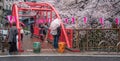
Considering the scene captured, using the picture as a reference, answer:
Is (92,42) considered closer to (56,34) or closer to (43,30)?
(56,34)

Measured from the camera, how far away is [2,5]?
6144 centimetres

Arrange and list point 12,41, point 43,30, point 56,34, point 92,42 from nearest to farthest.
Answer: point 12,41
point 56,34
point 92,42
point 43,30

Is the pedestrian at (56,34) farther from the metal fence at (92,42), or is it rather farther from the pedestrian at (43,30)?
the pedestrian at (43,30)

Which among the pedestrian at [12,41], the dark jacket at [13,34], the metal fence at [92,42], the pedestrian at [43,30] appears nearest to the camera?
the pedestrian at [12,41]

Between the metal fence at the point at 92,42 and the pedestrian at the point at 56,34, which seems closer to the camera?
the metal fence at the point at 92,42

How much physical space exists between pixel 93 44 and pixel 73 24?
11.8 meters

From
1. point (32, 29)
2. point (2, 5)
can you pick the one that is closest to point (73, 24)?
point (32, 29)

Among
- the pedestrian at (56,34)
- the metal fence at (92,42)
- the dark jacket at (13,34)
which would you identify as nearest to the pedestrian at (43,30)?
the metal fence at (92,42)

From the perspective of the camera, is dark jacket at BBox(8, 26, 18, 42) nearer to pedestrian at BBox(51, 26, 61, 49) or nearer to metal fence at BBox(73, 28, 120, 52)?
pedestrian at BBox(51, 26, 61, 49)

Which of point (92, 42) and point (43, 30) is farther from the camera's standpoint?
point (43, 30)

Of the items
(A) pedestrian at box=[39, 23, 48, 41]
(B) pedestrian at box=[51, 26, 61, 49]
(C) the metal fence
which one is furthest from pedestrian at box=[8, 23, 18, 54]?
(A) pedestrian at box=[39, 23, 48, 41]

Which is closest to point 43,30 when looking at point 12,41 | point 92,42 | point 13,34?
point 92,42

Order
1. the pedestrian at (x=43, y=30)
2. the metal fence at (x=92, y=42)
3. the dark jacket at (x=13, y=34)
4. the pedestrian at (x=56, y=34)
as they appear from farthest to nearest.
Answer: the pedestrian at (x=43, y=30)
the pedestrian at (x=56, y=34)
the metal fence at (x=92, y=42)
the dark jacket at (x=13, y=34)

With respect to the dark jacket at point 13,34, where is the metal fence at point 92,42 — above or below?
below
